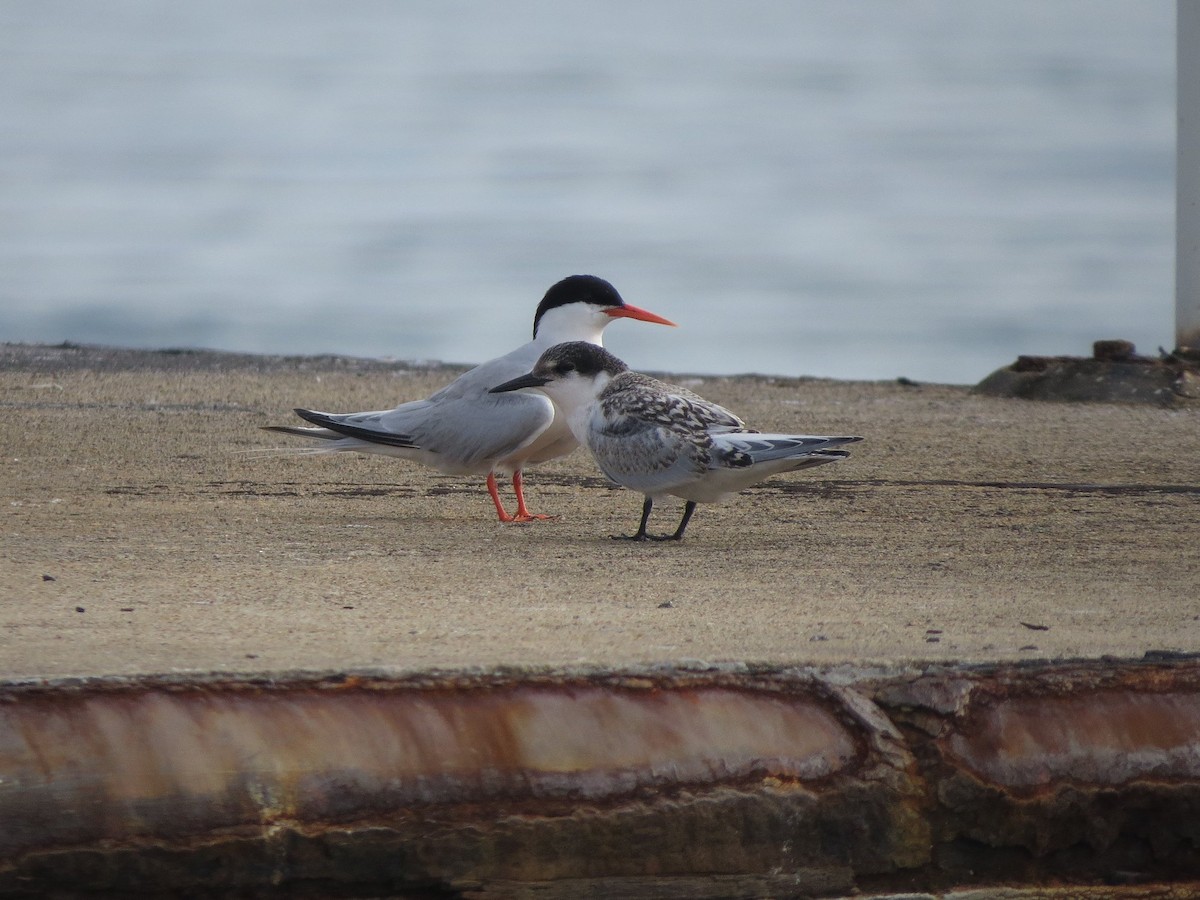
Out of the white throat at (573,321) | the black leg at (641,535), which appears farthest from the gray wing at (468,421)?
the black leg at (641,535)

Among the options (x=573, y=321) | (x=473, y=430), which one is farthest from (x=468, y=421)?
(x=573, y=321)

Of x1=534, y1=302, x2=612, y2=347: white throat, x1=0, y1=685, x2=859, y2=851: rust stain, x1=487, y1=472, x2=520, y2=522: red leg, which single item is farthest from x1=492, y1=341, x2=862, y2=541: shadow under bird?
x1=0, y1=685, x2=859, y2=851: rust stain

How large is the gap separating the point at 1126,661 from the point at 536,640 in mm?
908

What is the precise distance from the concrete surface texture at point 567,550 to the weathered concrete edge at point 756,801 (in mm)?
78

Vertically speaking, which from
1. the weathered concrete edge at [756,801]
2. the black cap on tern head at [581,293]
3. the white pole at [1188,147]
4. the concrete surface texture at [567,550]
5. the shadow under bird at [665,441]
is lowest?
the weathered concrete edge at [756,801]

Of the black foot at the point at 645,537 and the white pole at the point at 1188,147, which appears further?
the white pole at the point at 1188,147

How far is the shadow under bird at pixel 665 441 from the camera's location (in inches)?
160

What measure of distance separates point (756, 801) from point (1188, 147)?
5.32m

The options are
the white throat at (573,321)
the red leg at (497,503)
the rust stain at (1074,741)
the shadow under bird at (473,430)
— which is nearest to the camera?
the rust stain at (1074,741)

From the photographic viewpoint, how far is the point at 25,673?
2.32 metres

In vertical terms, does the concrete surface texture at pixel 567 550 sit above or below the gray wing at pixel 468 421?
below

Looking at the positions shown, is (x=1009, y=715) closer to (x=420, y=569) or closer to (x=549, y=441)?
(x=420, y=569)

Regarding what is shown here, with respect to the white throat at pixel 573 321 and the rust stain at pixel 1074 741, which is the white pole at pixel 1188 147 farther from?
the rust stain at pixel 1074 741

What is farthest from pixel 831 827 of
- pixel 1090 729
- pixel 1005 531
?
pixel 1005 531
